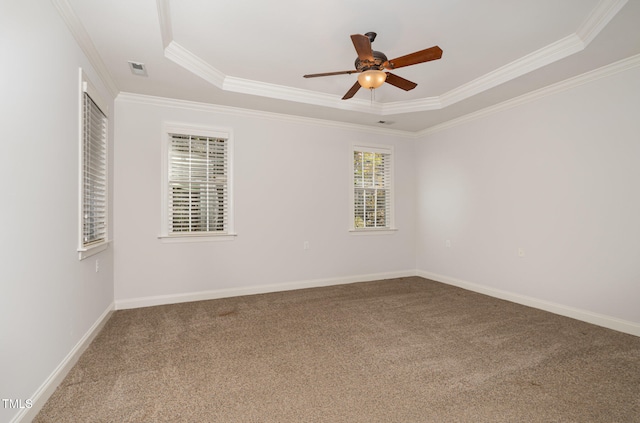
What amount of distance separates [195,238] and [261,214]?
978 mm

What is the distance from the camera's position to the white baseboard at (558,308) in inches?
122

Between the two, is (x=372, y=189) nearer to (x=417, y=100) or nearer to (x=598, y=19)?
(x=417, y=100)

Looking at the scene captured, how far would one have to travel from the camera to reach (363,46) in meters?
2.44

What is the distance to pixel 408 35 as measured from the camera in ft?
9.68

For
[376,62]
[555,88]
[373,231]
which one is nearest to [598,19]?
[555,88]

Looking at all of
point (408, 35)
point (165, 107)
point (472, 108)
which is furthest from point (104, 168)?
point (472, 108)

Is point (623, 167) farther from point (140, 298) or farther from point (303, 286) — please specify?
point (140, 298)

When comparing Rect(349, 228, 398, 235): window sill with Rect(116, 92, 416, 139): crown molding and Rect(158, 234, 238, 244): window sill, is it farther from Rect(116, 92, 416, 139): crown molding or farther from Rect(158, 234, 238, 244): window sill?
Rect(158, 234, 238, 244): window sill

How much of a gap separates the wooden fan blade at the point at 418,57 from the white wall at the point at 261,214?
2.41 metres

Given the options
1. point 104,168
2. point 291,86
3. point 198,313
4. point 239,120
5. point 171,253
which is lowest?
point 198,313

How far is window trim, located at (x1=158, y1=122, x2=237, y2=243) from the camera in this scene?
4.09m

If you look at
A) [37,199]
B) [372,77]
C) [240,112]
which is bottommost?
[37,199]

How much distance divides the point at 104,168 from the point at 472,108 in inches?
191

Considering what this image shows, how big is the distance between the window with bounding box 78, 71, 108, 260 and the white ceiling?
45 cm
